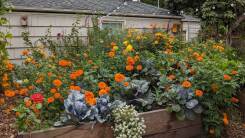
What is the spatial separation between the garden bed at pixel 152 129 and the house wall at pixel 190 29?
23.0ft

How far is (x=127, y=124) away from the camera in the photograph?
123 inches

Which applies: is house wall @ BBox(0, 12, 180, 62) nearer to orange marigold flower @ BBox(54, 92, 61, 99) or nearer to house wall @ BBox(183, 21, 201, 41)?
house wall @ BBox(183, 21, 201, 41)

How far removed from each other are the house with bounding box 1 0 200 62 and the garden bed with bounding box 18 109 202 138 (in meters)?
4.10

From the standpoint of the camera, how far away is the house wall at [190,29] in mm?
10313

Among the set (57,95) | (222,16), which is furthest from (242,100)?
(222,16)

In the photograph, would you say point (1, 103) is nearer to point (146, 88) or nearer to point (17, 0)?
point (146, 88)

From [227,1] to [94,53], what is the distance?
691cm

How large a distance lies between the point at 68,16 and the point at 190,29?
4.47 meters

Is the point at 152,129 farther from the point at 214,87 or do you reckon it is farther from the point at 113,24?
the point at 113,24

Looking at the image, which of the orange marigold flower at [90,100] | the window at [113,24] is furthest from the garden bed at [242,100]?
the window at [113,24]

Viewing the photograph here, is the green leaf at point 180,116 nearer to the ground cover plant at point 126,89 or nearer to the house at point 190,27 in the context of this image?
the ground cover plant at point 126,89

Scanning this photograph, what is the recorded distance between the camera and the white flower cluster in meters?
3.07

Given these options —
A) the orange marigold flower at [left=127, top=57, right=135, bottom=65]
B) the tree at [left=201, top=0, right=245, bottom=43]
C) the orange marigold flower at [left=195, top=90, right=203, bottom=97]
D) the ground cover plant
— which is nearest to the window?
the tree at [left=201, top=0, right=245, bottom=43]

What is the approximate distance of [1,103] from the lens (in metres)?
3.89
